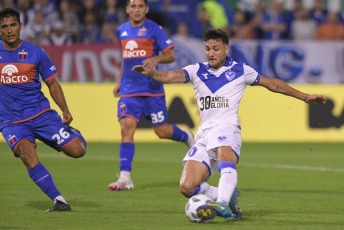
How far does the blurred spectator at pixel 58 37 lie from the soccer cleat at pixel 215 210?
11.6m

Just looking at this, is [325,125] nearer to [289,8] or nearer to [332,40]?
[332,40]

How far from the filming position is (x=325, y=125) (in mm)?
17188

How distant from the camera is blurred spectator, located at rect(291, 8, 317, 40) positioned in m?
20.4

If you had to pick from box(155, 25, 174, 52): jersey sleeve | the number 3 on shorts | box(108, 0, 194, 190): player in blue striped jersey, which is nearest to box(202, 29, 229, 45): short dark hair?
box(108, 0, 194, 190): player in blue striped jersey

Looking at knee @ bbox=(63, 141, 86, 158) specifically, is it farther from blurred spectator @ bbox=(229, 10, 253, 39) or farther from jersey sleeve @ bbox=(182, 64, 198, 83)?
blurred spectator @ bbox=(229, 10, 253, 39)

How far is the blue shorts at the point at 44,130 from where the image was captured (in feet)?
27.3

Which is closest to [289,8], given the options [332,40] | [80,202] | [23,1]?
[332,40]

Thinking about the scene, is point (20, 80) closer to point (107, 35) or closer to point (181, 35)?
point (181, 35)

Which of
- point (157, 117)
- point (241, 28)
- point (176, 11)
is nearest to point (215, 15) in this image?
point (241, 28)

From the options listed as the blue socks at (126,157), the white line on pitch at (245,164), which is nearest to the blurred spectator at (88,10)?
the white line on pitch at (245,164)

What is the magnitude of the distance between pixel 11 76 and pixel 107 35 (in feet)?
35.7

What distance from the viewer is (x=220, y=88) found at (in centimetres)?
808

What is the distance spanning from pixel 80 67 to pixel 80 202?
9.26 meters

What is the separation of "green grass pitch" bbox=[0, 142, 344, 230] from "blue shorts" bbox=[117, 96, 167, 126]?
2.82ft
